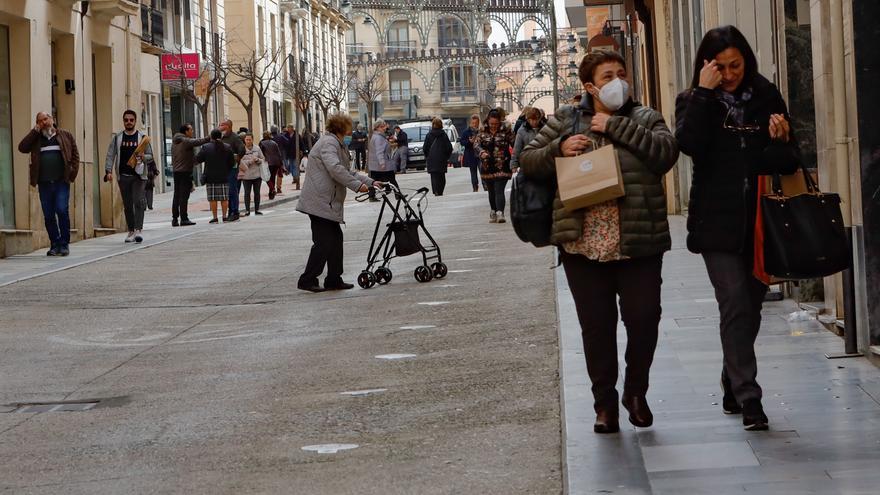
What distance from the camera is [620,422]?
25.0 ft

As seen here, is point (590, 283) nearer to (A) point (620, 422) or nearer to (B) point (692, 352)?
(A) point (620, 422)

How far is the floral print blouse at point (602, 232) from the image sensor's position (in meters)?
7.18

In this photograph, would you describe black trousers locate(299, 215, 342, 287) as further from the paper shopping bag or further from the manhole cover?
the paper shopping bag

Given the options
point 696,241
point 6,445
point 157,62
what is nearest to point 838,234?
point 696,241

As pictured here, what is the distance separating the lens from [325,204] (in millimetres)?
16016

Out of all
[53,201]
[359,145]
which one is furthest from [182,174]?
[359,145]

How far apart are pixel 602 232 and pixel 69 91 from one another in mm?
20924

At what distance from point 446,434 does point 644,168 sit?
166 centimetres

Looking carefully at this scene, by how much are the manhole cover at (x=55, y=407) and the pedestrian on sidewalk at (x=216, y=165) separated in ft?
63.9

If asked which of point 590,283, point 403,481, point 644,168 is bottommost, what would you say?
point 403,481

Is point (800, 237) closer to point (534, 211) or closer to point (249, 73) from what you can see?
point (534, 211)

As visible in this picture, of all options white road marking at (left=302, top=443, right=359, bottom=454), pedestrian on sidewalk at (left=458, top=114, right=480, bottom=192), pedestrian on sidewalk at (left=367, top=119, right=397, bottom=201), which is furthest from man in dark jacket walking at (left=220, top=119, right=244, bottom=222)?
white road marking at (left=302, top=443, right=359, bottom=454)

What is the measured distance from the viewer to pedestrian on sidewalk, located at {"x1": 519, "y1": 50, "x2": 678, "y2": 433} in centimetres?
714

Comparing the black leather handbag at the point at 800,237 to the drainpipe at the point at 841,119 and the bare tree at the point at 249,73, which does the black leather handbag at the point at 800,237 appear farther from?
the bare tree at the point at 249,73
